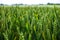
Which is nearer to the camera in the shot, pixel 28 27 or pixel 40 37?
pixel 40 37

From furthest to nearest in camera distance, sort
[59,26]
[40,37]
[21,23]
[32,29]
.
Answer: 1. [21,23]
2. [59,26]
3. [32,29]
4. [40,37]

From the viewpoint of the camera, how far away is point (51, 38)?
87 cm

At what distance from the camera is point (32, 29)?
949 mm

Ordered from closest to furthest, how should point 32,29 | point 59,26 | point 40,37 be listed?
point 40,37 → point 32,29 → point 59,26

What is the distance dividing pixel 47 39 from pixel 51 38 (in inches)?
1.2

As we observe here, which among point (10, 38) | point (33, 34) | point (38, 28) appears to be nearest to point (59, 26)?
point (38, 28)

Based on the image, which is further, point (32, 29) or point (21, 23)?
point (21, 23)

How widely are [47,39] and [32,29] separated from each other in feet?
0.45

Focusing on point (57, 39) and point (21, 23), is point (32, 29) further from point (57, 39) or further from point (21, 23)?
point (21, 23)

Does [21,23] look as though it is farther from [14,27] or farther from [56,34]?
[56,34]

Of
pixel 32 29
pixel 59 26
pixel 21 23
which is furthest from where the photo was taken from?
pixel 21 23

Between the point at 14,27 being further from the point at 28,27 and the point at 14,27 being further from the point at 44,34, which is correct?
the point at 44,34

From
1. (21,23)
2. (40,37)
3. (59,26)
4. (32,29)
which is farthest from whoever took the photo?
(21,23)

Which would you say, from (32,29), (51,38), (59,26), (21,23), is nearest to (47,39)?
(51,38)
